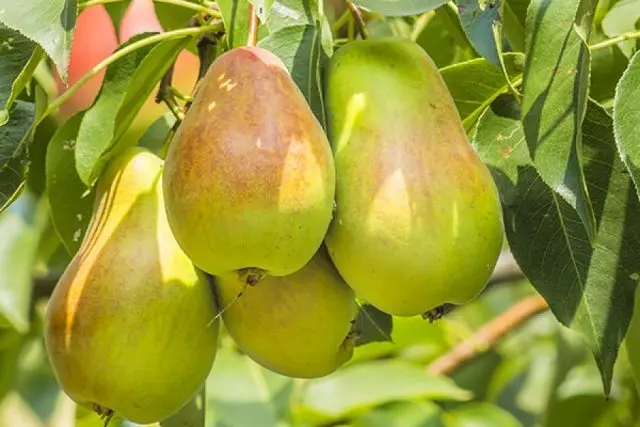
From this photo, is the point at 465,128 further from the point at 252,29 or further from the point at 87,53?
the point at 87,53

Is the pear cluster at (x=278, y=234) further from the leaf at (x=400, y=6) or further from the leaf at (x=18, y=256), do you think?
the leaf at (x=18, y=256)

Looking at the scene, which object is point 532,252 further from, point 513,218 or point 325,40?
point 325,40

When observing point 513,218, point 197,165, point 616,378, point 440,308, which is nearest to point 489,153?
point 513,218

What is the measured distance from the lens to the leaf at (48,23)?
2.99 feet

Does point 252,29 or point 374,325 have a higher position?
point 252,29

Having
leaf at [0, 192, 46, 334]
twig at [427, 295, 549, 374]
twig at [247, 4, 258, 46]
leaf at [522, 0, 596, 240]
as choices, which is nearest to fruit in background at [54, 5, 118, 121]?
leaf at [0, 192, 46, 334]

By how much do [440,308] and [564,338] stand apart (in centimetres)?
92

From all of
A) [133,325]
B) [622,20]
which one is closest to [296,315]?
[133,325]

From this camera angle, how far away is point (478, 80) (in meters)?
1.12

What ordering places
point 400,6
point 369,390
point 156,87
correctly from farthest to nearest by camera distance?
point 369,390 → point 156,87 → point 400,6

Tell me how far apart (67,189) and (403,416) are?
1.62ft

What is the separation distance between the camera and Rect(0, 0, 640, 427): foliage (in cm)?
92

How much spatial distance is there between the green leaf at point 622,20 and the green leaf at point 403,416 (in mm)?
480

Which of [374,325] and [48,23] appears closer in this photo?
[48,23]
